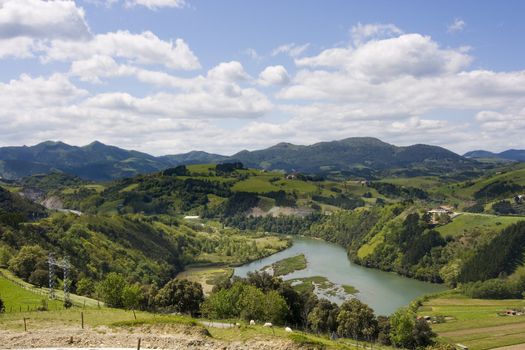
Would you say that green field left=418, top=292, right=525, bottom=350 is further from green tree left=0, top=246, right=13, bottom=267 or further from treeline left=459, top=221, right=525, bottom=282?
green tree left=0, top=246, right=13, bottom=267

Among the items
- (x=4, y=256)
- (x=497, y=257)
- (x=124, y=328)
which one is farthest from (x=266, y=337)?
(x=497, y=257)

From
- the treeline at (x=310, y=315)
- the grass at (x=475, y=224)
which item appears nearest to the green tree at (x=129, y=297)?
the treeline at (x=310, y=315)

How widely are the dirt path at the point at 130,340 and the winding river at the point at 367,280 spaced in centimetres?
8489

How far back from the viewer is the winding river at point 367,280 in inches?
4909

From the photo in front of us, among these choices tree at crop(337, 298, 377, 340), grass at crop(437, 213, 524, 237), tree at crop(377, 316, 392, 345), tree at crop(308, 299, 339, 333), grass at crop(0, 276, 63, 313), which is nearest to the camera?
grass at crop(0, 276, 63, 313)

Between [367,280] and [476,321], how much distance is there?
5407cm

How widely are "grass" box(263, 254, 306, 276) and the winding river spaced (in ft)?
8.40

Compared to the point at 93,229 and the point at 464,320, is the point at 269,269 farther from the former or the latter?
the point at 464,320

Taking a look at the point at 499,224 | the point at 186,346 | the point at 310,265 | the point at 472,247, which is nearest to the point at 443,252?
the point at 472,247

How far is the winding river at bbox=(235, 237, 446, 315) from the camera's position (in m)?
125

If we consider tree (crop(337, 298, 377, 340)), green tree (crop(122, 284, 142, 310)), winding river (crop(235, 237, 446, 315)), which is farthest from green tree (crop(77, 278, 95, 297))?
winding river (crop(235, 237, 446, 315))

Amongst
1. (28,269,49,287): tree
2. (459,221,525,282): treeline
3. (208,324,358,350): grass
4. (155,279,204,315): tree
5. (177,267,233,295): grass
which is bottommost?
(177,267,233,295): grass

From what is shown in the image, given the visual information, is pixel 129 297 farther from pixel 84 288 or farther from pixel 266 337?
pixel 266 337

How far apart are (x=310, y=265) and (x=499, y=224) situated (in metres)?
69.8
